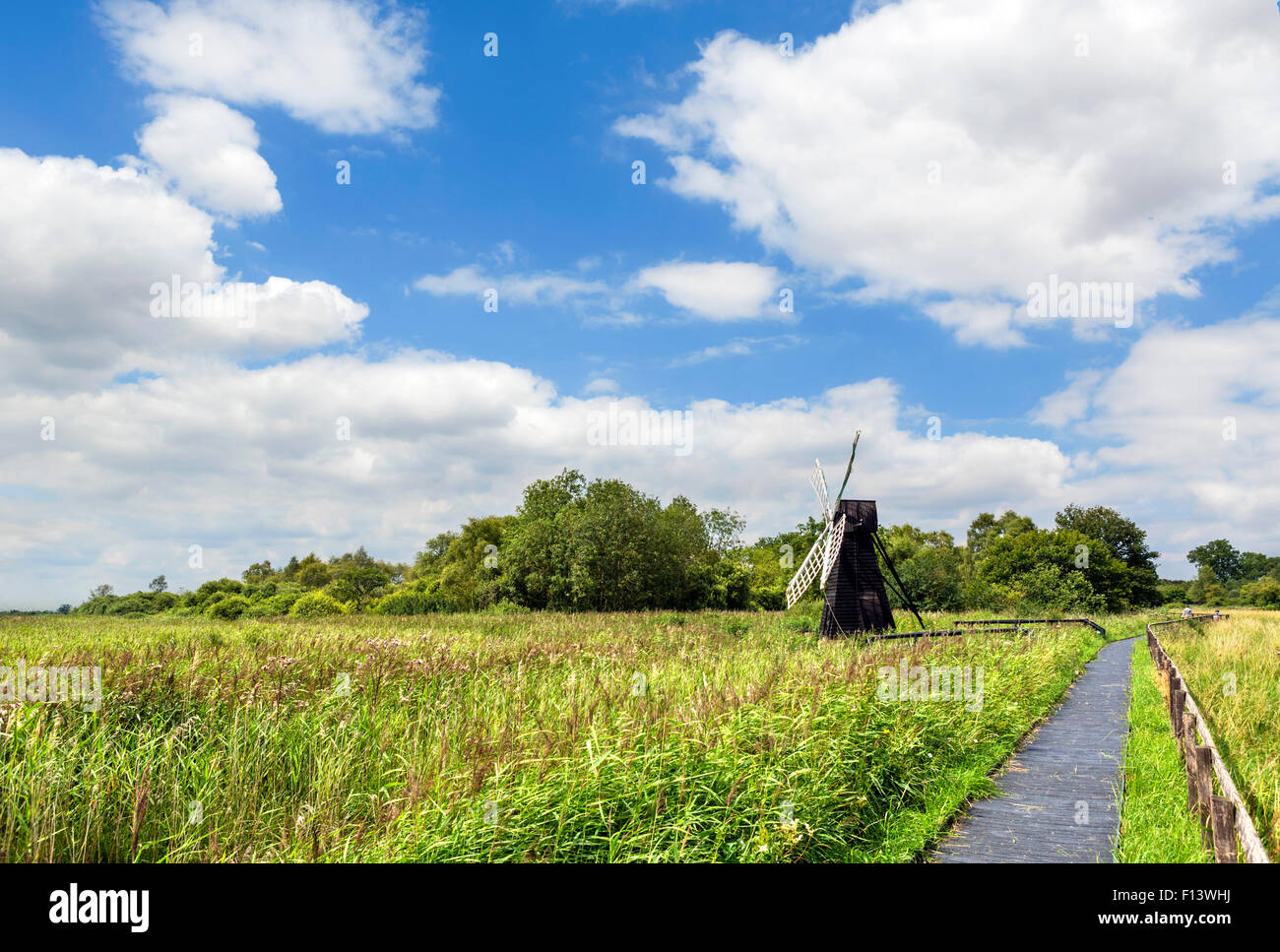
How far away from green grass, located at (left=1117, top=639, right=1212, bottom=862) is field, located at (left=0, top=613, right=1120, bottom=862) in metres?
1.32

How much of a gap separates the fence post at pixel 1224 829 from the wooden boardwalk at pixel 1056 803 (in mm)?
803

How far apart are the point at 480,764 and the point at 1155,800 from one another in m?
6.62

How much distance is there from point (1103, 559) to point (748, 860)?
63.1m

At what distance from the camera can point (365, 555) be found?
94.3m

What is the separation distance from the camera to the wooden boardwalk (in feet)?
19.0

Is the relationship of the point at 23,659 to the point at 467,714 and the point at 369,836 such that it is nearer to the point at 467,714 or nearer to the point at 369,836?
the point at 467,714

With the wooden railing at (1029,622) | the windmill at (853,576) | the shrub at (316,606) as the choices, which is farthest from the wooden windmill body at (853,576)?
the shrub at (316,606)

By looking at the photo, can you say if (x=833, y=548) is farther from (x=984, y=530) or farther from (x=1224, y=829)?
(x=984, y=530)

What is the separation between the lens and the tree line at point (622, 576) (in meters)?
40.2

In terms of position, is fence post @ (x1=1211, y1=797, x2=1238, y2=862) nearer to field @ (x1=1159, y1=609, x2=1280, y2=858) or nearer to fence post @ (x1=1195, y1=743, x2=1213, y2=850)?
fence post @ (x1=1195, y1=743, x2=1213, y2=850)

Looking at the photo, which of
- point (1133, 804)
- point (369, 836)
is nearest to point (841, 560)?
point (1133, 804)

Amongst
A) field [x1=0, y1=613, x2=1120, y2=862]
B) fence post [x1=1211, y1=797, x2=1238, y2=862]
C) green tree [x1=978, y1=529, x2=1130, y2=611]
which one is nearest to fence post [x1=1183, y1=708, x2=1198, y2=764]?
field [x1=0, y1=613, x2=1120, y2=862]

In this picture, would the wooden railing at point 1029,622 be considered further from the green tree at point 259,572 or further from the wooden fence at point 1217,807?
the green tree at point 259,572

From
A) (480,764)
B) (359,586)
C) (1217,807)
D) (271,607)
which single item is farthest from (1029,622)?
(359,586)
